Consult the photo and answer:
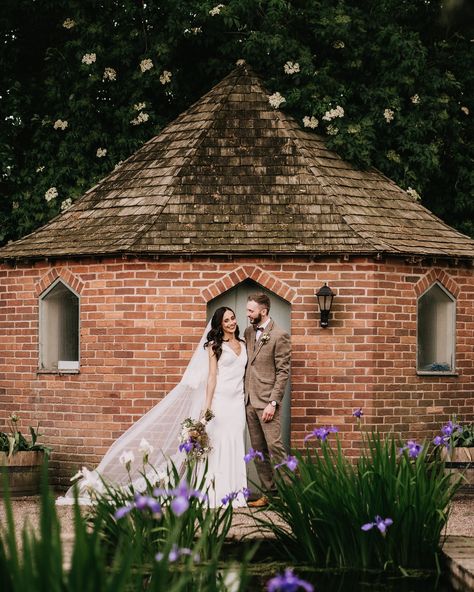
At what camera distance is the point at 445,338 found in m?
13.2

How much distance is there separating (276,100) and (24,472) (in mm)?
5201

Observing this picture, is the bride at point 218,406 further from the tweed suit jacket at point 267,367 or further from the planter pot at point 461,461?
the planter pot at point 461,461

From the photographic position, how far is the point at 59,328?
13203 mm

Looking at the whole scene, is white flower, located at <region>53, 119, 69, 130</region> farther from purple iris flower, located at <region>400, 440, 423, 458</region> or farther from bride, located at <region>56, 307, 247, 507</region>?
purple iris flower, located at <region>400, 440, 423, 458</region>

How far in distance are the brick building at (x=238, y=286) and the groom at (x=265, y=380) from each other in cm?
144

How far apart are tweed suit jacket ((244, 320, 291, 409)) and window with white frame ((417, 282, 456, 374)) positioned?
264 centimetres

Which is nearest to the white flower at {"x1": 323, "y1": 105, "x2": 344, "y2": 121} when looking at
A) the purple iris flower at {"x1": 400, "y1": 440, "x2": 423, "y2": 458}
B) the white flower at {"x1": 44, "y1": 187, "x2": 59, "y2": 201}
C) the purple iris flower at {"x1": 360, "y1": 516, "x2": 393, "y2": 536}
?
the white flower at {"x1": 44, "y1": 187, "x2": 59, "y2": 201}

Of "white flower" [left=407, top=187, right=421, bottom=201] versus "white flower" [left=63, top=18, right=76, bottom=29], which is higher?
"white flower" [left=63, top=18, right=76, bottom=29]

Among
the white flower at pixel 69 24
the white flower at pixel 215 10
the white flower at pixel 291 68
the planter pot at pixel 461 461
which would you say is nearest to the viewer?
the planter pot at pixel 461 461

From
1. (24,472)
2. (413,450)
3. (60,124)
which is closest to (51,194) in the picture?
(60,124)

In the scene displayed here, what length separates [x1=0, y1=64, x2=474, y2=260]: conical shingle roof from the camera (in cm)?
1230

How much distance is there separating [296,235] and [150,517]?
6086 millimetres

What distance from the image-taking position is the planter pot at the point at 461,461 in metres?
11.7

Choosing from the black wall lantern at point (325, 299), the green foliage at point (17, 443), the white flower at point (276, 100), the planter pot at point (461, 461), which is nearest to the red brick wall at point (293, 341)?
the black wall lantern at point (325, 299)
